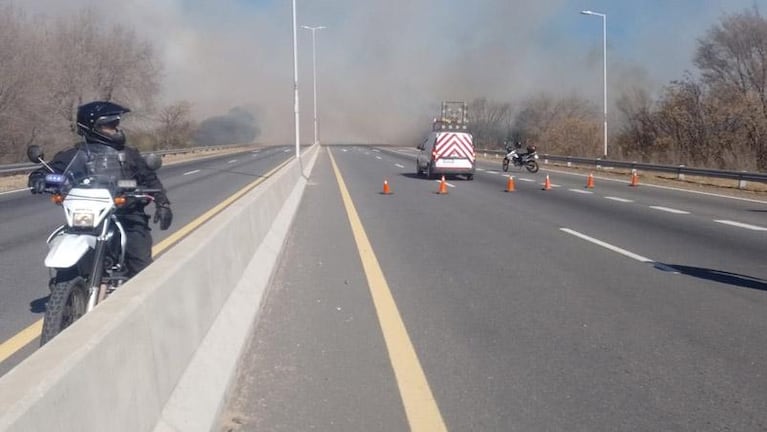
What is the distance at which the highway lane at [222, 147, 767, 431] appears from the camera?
16.9 ft

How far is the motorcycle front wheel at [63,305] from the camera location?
481cm

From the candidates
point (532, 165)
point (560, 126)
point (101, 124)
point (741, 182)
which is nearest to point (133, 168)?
point (101, 124)

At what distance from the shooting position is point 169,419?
3.95 m

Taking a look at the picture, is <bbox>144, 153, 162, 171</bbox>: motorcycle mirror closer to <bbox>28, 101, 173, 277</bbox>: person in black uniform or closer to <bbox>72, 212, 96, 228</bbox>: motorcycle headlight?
<bbox>28, 101, 173, 277</bbox>: person in black uniform

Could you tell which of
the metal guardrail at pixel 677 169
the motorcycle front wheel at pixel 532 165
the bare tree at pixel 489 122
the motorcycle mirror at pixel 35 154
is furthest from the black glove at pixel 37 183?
the bare tree at pixel 489 122

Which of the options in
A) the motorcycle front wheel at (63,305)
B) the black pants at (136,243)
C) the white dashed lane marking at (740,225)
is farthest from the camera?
the white dashed lane marking at (740,225)

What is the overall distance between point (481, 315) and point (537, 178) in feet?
83.5

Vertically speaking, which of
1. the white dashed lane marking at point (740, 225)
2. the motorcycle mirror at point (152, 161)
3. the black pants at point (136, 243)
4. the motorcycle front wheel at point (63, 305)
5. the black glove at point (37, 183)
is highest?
the motorcycle mirror at point (152, 161)

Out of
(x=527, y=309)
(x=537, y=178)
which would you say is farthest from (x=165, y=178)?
(x=527, y=309)

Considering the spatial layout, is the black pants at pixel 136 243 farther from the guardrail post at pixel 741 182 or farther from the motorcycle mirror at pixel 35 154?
the guardrail post at pixel 741 182

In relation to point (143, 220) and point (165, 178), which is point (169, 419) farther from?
point (165, 178)

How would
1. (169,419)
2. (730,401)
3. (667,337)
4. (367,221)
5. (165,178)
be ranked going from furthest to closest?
1. (165,178)
2. (367,221)
3. (667,337)
4. (730,401)
5. (169,419)

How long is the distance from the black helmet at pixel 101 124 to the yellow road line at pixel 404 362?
2587 mm

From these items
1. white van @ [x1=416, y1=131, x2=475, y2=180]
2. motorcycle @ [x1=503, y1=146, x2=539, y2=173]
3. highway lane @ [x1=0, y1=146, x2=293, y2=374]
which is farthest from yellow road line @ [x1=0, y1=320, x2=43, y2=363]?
motorcycle @ [x1=503, y1=146, x2=539, y2=173]
